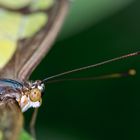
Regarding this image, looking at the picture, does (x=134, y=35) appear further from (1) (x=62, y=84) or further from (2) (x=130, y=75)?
(1) (x=62, y=84)

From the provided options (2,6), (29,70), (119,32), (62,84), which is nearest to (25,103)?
(29,70)

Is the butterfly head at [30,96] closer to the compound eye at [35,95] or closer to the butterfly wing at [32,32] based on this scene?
the compound eye at [35,95]

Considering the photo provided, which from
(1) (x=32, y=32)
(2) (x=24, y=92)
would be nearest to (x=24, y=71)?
(2) (x=24, y=92)

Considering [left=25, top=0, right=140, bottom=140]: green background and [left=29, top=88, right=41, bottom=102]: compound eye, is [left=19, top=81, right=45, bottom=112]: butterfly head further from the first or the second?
[left=25, top=0, right=140, bottom=140]: green background

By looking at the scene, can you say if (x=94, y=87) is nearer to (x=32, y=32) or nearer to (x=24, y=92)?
(x=32, y=32)

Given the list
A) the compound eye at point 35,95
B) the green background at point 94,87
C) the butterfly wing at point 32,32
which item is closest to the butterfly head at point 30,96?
the compound eye at point 35,95
